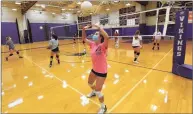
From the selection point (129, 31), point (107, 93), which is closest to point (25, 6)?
point (129, 31)

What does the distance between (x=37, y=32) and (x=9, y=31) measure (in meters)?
4.38

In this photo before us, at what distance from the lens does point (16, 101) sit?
4055 millimetres

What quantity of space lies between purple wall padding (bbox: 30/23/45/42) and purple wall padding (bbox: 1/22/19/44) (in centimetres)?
277

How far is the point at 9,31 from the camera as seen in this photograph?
905 inches

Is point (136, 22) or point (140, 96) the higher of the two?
point (136, 22)

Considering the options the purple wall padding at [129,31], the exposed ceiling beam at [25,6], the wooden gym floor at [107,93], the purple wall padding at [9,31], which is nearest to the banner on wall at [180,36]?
the wooden gym floor at [107,93]

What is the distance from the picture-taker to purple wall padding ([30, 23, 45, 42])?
25.4 meters

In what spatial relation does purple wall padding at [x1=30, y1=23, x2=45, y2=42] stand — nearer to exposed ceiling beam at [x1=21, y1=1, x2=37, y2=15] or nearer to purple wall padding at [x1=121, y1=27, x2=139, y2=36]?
exposed ceiling beam at [x1=21, y1=1, x2=37, y2=15]

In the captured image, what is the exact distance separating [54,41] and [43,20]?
2155 centimetres

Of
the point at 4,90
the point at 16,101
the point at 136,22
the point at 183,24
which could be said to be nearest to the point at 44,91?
the point at 16,101

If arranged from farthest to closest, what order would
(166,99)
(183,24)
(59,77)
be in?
(59,77), (183,24), (166,99)

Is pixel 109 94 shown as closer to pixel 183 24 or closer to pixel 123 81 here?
pixel 123 81

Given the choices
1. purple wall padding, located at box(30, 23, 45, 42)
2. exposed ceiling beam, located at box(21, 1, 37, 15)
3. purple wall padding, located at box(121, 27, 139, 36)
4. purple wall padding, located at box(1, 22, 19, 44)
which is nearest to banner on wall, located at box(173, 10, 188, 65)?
purple wall padding, located at box(121, 27, 139, 36)

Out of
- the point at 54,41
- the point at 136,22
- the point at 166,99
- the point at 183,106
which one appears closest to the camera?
the point at 183,106
